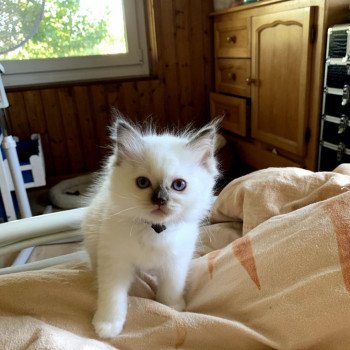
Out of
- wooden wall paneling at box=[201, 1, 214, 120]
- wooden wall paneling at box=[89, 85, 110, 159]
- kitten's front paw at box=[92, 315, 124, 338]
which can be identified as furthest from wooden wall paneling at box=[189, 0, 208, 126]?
kitten's front paw at box=[92, 315, 124, 338]

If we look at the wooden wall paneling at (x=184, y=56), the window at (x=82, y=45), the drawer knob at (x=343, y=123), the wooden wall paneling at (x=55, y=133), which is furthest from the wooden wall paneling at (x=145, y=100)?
the drawer knob at (x=343, y=123)

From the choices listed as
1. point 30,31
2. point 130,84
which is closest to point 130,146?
point 30,31

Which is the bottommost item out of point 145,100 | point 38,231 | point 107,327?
point 107,327

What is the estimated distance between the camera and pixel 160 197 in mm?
640

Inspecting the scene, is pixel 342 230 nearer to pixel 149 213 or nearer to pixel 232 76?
pixel 149 213

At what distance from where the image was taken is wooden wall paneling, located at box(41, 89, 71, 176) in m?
2.21

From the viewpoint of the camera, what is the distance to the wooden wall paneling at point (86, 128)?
89.3 inches

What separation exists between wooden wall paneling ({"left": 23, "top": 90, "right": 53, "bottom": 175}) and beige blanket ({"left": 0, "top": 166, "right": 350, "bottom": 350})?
5.52 feet

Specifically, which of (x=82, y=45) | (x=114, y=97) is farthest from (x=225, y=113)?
(x=82, y=45)

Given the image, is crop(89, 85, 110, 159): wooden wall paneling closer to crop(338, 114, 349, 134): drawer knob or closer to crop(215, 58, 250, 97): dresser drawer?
crop(215, 58, 250, 97): dresser drawer

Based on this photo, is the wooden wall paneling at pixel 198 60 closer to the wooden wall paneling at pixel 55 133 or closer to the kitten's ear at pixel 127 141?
the wooden wall paneling at pixel 55 133

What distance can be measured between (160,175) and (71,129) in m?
1.82

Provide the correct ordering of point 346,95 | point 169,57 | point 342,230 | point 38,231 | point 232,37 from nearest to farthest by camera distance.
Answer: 1. point 342,230
2. point 38,231
3. point 346,95
4. point 232,37
5. point 169,57

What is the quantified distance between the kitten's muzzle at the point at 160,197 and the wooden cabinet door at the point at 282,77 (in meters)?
1.24
